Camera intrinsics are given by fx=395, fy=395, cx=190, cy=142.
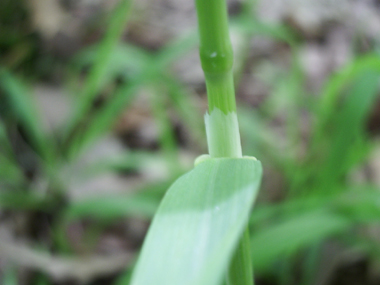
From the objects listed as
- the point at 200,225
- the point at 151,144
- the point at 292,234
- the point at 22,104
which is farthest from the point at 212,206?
the point at 151,144

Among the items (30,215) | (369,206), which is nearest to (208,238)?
(369,206)

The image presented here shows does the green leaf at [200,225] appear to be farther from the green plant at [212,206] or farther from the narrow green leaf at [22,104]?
the narrow green leaf at [22,104]

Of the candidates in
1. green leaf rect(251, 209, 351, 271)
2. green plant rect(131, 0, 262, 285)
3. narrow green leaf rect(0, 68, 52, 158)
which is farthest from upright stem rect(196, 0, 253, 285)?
narrow green leaf rect(0, 68, 52, 158)

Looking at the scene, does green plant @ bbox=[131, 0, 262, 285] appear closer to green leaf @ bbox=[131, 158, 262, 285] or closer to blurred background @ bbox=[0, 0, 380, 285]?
green leaf @ bbox=[131, 158, 262, 285]

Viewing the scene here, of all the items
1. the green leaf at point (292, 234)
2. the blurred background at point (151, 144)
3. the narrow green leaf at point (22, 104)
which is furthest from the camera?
the narrow green leaf at point (22, 104)

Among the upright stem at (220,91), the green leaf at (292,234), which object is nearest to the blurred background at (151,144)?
the green leaf at (292,234)

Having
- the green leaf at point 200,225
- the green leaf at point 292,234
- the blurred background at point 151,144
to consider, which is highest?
the blurred background at point 151,144
